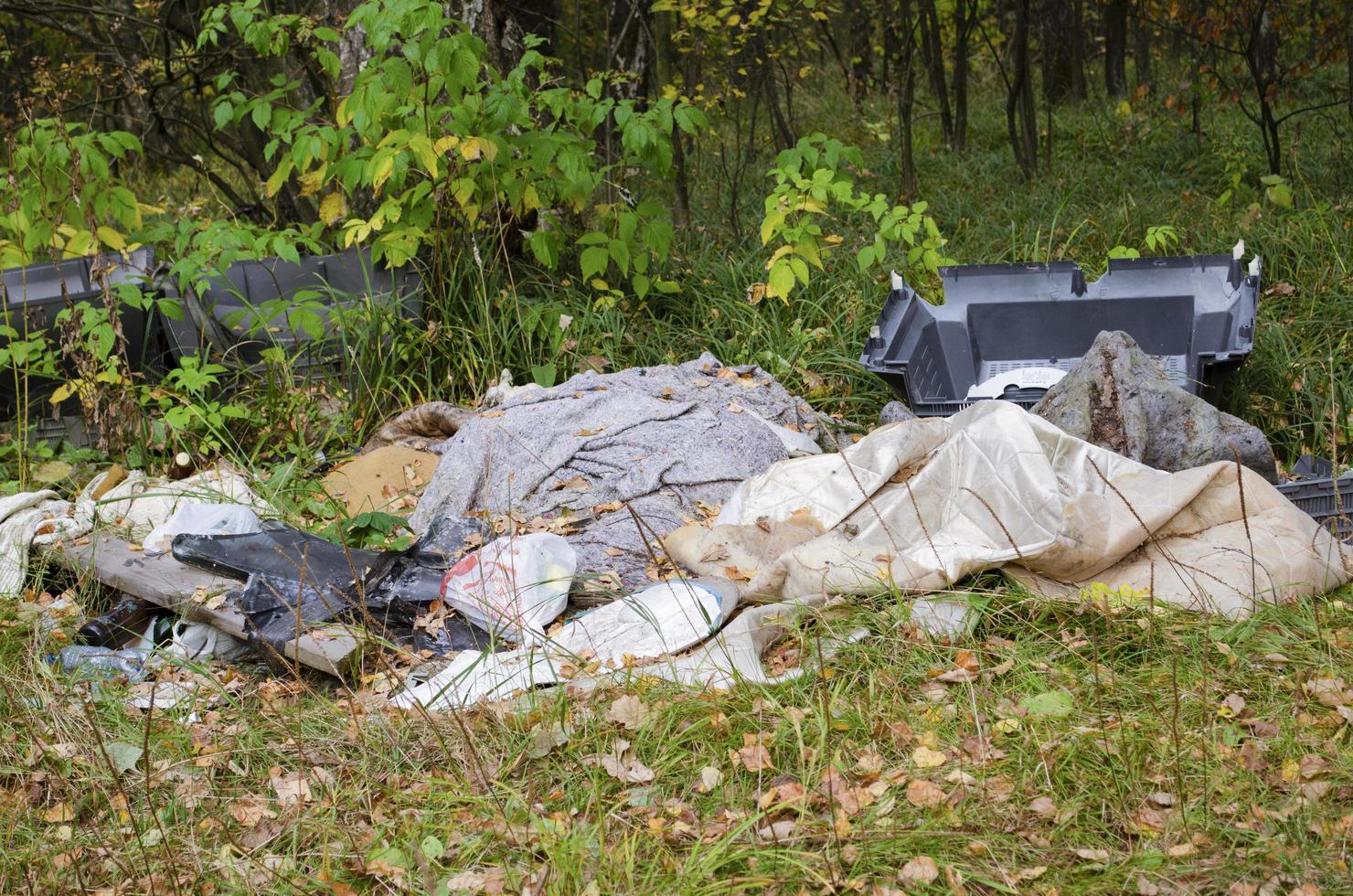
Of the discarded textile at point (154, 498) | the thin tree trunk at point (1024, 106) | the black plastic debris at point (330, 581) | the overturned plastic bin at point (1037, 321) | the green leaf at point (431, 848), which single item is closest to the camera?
the green leaf at point (431, 848)

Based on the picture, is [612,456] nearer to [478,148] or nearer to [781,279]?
[781,279]

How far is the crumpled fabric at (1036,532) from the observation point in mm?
3086

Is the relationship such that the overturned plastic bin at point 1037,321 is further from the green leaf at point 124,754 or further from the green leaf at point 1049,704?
the green leaf at point 124,754

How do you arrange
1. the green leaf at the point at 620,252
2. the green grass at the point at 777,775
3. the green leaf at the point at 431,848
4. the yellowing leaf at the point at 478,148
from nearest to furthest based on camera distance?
the green grass at the point at 777,775
the green leaf at the point at 431,848
the yellowing leaf at the point at 478,148
the green leaf at the point at 620,252

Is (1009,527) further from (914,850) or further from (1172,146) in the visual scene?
(1172,146)

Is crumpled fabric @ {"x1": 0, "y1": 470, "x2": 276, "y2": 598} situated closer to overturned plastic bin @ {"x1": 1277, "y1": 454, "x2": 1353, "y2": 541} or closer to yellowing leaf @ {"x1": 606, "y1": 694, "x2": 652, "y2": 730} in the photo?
yellowing leaf @ {"x1": 606, "y1": 694, "x2": 652, "y2": 730}

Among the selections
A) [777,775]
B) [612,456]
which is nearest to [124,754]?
[777,775]

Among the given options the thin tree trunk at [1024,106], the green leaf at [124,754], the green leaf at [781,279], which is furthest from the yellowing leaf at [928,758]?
the thin tree trunk at [1024,106]

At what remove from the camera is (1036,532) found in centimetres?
318

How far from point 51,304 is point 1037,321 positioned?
4197 millimetres

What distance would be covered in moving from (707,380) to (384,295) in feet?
5.32

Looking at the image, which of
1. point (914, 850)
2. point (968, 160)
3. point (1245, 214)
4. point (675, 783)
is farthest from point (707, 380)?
point (968, 160)

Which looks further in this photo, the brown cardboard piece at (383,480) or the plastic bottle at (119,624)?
the brown cardboard piece at (383,480)

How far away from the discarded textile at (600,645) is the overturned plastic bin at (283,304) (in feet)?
7.47
